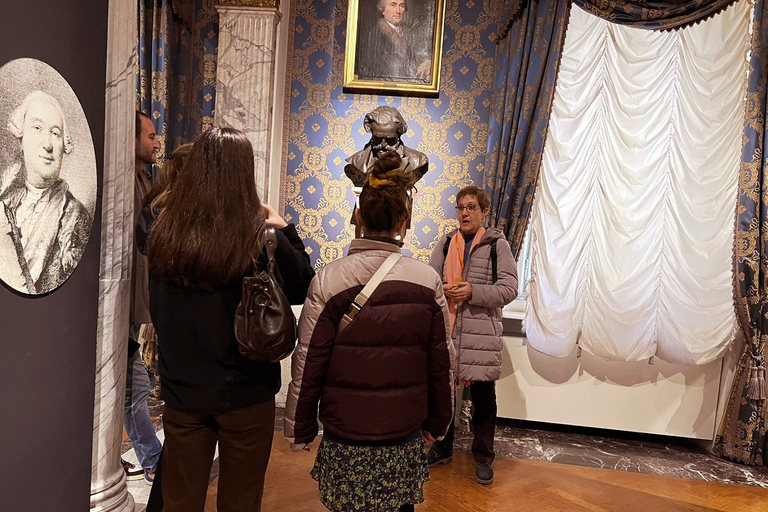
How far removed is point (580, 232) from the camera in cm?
402

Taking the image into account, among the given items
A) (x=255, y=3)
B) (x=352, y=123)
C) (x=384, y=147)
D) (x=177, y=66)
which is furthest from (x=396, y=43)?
(x=177, y=66)

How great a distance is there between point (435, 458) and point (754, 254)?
2.48 meters

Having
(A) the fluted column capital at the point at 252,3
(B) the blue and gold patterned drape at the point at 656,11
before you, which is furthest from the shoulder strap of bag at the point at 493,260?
(A) the fluted column capital at the point at 252,3

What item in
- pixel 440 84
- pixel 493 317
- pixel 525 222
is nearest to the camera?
pixel 493 317

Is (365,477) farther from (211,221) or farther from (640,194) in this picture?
(640,194)

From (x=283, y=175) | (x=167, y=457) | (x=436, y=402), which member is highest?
(x=283, y=175)

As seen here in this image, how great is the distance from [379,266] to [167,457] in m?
0.88

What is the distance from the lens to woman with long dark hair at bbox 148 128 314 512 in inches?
62.9

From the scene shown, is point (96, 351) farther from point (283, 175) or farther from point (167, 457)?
point (283, 175)

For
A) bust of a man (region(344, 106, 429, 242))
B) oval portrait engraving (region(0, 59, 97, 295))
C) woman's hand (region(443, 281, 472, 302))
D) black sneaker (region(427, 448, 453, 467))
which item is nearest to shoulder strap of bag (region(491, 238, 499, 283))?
woman's hand (region(443, 281, 472, 302))

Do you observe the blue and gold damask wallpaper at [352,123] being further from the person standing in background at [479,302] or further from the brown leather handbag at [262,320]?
the brown leather handbag at [262,320]

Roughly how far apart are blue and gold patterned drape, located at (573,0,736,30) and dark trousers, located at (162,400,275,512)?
3483 millimetres

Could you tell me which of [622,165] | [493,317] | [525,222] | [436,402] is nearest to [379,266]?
[436,402]

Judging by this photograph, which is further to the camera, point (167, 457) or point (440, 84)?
point (440, 84)
